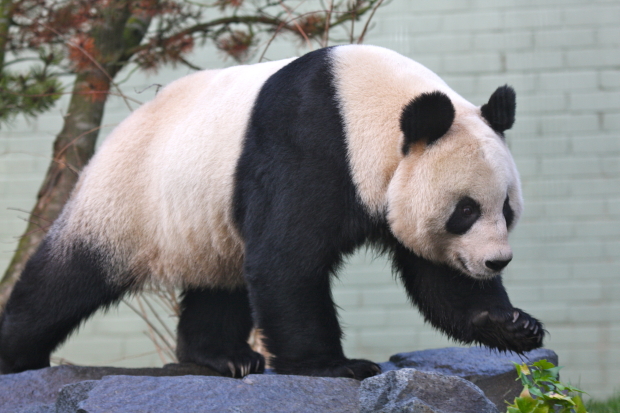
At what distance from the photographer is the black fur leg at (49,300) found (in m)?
3.20

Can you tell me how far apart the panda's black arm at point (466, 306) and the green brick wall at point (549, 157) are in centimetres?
235

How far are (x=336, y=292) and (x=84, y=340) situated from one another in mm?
1889

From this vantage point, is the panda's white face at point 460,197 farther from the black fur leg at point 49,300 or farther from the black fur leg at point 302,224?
the black fur leg at point 49,300

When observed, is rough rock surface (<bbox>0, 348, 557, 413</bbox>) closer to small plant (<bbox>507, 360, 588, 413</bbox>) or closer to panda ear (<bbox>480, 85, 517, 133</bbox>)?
small plant (<bbox>507, 360, 588, 413</bbox>)

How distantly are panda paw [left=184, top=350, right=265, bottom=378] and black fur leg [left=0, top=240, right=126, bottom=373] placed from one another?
21.5 inches

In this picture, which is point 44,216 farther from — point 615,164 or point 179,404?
point 615,164

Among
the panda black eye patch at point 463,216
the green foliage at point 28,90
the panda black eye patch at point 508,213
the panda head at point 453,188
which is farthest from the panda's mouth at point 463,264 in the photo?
the green foliage at point 28,90

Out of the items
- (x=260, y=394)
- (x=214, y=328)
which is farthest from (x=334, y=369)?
(x=214, y=328)

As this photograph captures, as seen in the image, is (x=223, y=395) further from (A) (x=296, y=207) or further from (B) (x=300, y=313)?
(A) (x=296, y=207)

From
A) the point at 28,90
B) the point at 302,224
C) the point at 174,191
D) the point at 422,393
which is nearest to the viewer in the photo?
the point at 422,393

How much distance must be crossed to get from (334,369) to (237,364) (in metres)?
0.89

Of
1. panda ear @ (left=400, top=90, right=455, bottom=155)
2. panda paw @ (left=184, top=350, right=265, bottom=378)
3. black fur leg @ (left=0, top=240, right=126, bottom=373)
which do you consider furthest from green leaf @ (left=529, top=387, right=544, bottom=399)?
black fur leg @ (left=0, top=240, right=126, bottom=373)

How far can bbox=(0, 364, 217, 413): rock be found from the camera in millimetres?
2922

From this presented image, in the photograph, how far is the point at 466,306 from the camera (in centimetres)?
287
